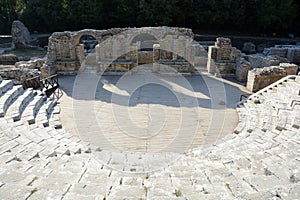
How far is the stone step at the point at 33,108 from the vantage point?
740cm

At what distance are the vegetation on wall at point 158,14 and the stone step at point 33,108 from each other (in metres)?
20.0

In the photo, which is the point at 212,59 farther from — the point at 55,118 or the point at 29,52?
the point at 29,52

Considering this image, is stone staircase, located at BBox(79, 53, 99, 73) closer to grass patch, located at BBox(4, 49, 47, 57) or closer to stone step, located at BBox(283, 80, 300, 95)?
grass patch, located at BBox(4, 49, 47, 57)

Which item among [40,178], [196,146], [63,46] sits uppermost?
[63,46]

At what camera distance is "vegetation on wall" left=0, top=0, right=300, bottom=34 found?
26312mm

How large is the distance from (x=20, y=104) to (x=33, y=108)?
16.1 inches

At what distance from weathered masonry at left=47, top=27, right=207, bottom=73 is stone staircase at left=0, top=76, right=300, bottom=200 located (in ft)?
18.7

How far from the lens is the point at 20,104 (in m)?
8.14

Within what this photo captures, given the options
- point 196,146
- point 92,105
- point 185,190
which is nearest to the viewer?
point 185,190

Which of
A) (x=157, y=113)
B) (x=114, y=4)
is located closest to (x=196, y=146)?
(x=157, y=113)

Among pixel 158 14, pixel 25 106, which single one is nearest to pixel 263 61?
pixel 25 106

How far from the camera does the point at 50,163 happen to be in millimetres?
4879

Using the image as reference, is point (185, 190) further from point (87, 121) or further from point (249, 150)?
point (87, 121)

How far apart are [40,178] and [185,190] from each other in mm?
2179
